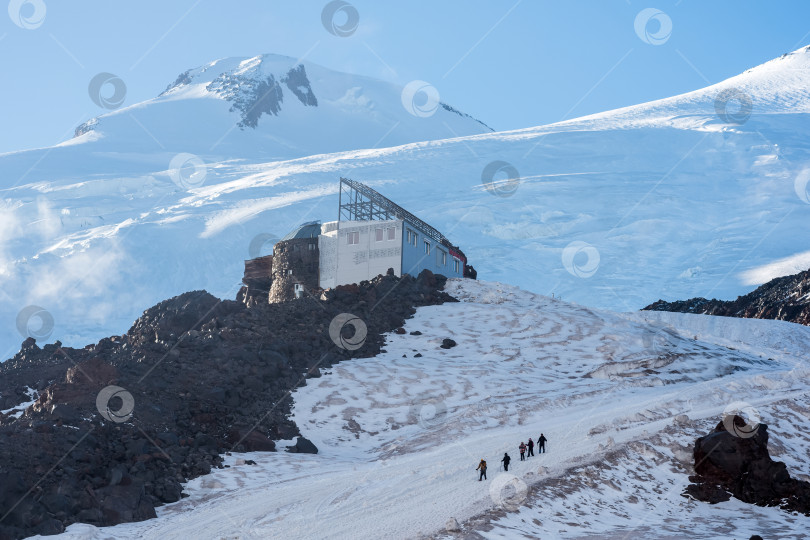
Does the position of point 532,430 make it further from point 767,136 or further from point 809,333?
point 767,136

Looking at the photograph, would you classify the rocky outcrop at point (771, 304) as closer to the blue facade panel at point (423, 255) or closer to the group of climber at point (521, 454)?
the blue facade panel at point (423, 255)

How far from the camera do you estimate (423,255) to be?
226ft

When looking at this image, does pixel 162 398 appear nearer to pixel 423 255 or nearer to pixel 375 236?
pixel 375 236

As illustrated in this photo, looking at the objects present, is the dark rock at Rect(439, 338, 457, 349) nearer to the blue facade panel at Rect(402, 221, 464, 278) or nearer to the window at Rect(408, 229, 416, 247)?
the blue facade panel at Rect(402, 221, 464, 278)

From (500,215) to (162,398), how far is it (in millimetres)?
99466

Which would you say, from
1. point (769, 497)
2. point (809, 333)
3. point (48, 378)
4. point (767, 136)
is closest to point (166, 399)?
point (48, 378)

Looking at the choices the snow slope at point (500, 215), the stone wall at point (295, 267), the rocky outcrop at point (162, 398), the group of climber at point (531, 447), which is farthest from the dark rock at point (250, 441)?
the snow slope at point (500, 215)

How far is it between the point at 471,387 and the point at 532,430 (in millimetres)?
8606

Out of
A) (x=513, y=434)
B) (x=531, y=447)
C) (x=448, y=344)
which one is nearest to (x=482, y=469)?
(x=531, y=447)

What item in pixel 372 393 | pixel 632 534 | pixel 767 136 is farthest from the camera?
pixel 767 136

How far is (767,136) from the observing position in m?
173

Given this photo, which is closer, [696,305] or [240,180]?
[696,305]

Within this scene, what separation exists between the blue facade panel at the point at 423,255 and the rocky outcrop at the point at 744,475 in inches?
1355

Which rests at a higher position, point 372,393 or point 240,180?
point 240,180
